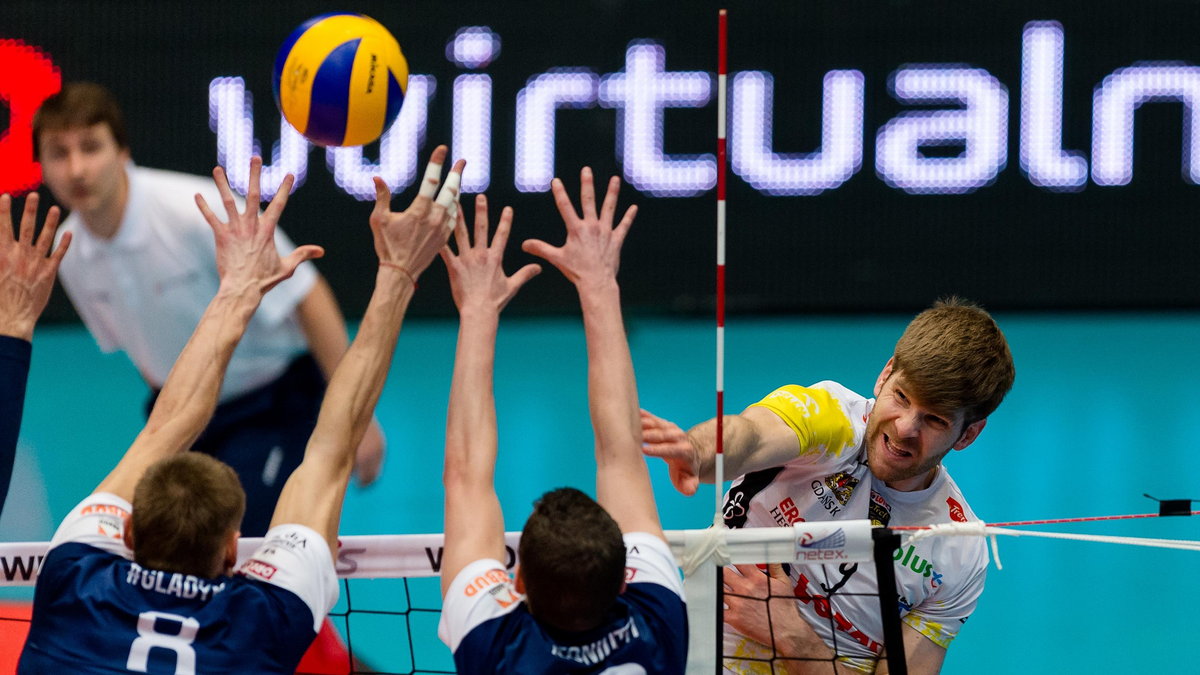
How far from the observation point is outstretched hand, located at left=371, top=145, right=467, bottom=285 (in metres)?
3.45

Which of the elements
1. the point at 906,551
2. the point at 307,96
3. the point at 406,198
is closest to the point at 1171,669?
the point at 906,551

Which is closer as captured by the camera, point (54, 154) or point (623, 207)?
point (54, 154)

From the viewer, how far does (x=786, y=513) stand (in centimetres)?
371

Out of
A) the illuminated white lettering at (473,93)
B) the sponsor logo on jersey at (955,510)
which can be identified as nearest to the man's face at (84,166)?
the sponsor logo on jersey at (955,510)

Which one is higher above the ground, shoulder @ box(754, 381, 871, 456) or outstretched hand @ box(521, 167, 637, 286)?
outstretched hand @ box(521, 167, 637, 286)

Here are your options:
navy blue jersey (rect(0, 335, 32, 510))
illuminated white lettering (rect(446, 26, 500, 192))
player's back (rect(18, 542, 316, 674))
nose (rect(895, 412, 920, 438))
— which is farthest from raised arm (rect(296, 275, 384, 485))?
illuminated white lettering (rect(446, 26, 500, 192))

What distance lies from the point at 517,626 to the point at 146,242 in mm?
2601

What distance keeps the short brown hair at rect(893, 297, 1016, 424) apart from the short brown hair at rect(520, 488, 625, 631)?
110 centimetres

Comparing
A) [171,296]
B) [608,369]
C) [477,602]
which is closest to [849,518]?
[608,369]

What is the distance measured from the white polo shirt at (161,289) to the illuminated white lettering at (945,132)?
7.50 meters

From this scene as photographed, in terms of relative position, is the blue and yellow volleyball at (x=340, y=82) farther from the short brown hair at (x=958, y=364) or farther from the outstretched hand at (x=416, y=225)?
the short brown hair at (x=958, y=364)

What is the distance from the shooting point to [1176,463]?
7770 mm

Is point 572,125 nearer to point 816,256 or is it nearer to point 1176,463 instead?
point 816,256

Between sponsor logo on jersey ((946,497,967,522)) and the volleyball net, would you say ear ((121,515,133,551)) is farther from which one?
sponsor logo on jersey ((946,497,967,522))
